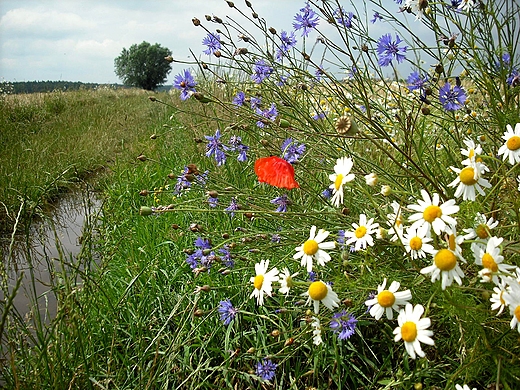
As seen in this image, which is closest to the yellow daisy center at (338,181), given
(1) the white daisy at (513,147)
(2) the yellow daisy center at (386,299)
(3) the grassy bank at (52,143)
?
(2) the yellow daisy center at (386,299)

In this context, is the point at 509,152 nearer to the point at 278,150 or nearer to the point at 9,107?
the point at 278,150

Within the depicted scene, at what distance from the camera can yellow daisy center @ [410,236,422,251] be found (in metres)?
0.93

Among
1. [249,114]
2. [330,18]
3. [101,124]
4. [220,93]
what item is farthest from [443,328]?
[101,124]

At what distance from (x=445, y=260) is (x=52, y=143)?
5527mm

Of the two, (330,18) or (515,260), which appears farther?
(330,18)

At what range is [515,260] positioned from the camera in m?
1.19

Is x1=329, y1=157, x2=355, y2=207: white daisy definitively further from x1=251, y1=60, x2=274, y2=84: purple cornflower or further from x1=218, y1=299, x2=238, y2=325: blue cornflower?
x1=251, y1=60, x2=274, y2=84: purple cornflower

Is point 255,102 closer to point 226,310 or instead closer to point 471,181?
point 226,310

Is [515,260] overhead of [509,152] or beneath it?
beneath

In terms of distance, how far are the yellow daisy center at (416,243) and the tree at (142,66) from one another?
154ft

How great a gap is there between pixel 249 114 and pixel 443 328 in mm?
935

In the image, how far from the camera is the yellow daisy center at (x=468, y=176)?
0.92 metres

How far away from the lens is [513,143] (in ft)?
3.19

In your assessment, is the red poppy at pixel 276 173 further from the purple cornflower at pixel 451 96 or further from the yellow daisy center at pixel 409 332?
the purple cornflower at pixel 451 96
